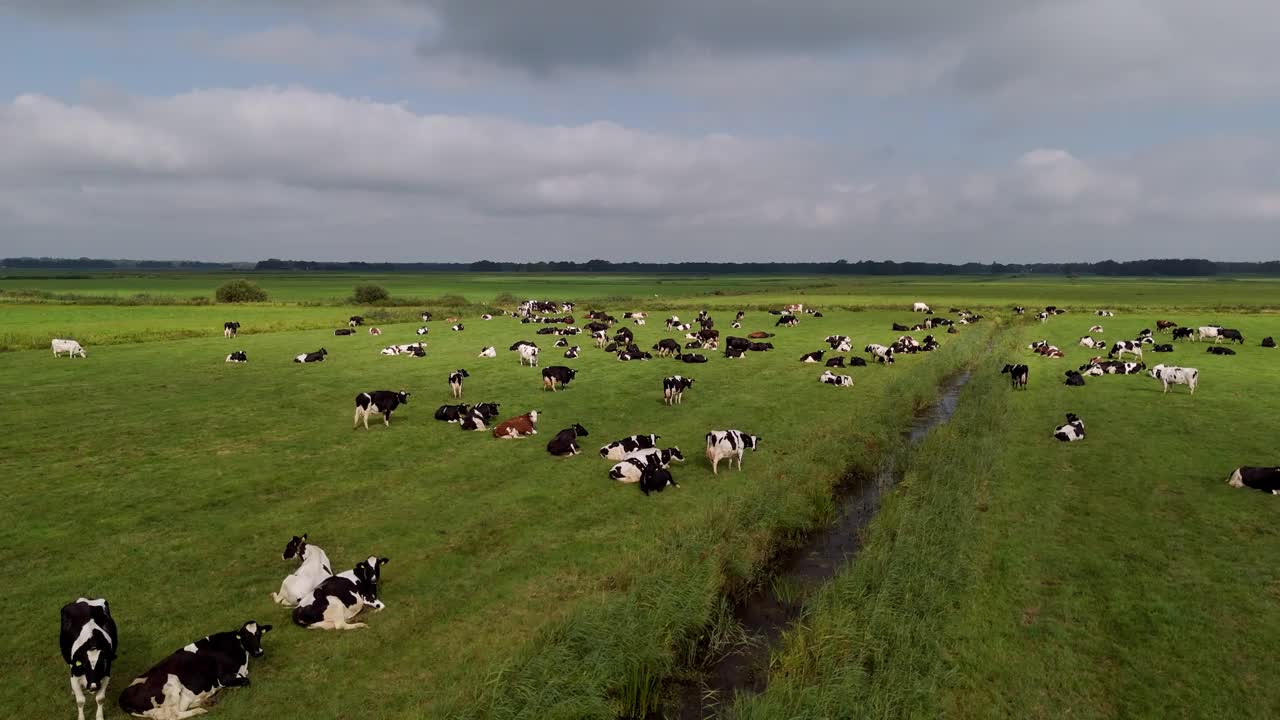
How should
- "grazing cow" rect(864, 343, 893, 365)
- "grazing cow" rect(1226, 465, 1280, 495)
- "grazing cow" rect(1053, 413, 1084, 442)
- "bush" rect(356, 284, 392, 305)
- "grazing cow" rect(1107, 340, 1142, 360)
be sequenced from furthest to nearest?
"bush" rect(356, 284, 392, 305)
"grazing cow" rect(1107, 340, 1142, 360)
"grazing cow" rect(864, 343, 893, 365)
"grazing cow" rect(1053, 413, 1084, 442)
"grazing cow" rect(1226, 465, 1280, 495)

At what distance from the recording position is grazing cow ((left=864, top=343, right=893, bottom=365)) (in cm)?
3444

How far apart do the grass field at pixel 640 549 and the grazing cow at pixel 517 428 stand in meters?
0.54

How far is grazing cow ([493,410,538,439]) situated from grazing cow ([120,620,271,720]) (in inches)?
443

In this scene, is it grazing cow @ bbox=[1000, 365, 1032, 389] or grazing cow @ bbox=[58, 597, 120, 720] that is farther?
grazing cow @ bbox=[1000, 365, 1032, 389]

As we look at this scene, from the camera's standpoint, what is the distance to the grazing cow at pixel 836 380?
27906 mm

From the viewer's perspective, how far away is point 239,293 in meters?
79.5

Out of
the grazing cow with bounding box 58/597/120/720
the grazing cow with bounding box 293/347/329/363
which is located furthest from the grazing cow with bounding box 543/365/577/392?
the grazing cow with bounding box 58/597/120/720

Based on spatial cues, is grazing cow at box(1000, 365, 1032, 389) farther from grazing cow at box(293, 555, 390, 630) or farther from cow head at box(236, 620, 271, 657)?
cow head at box(236, 620, 271, 657)

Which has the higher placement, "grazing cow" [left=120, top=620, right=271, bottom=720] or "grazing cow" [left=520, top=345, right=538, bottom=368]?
"grazing cow" [left=520, top=345, right=538, bottom=368]

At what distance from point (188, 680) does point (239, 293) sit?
85.2 meters

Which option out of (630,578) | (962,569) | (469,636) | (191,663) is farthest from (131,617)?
(962,569)

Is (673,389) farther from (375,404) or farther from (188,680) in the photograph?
(188,680)

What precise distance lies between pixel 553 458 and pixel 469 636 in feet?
27.3

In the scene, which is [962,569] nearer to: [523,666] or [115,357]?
[523,666]
